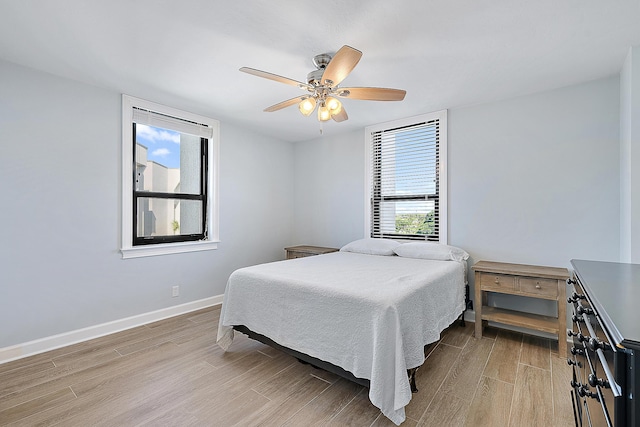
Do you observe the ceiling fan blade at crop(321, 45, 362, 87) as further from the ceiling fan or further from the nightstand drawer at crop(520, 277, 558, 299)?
the nightstand drawer at crop(520, 277, 558, 299)

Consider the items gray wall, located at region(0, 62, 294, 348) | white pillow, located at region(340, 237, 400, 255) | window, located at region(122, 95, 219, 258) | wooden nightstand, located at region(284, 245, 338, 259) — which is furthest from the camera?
wooden nightstand, located at region(284, 245, 338, 259)

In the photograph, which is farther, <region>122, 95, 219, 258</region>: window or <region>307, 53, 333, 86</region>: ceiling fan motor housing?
<region>122, 95, 219, 258</region>: window

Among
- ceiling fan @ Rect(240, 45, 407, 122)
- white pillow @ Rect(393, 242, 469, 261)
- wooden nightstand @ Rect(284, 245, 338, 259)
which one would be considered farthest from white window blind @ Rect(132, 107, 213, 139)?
white pillow @ Rect(393, 242, 469, 261)

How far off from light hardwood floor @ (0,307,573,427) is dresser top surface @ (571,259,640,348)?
3.01ft

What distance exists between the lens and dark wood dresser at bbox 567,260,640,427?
69 centimetres

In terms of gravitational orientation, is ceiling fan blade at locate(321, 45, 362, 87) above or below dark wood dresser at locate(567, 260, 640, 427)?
above

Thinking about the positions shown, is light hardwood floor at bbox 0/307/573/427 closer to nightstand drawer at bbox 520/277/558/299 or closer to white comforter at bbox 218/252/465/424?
white comforter at bbox 218/252/465/424

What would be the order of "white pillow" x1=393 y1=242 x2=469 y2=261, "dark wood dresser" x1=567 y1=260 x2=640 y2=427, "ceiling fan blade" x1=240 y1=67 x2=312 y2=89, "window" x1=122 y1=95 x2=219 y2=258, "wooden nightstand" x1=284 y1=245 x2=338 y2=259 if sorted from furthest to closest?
"wooden nightstand" x1=284 y1=245 x2=338 y2=259, "window" x1=122 y1=95 x2=219 y2=258, "white pillow" x1=393 y1=242 x2=469 y2=261, "ceiling fan blade" x1=240 y1=67 x2=312 y2=89, "dark wood dresser" x1=567 y1=260 x2=640 y2=427

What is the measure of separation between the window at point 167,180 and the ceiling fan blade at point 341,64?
2.23 m

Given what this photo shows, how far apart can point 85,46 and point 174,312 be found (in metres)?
2.74

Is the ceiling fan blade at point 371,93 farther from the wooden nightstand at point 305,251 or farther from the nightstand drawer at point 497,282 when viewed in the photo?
the wooden nightstand at point 305,251

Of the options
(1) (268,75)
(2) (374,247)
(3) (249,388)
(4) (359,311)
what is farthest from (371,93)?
(3) (249,388)

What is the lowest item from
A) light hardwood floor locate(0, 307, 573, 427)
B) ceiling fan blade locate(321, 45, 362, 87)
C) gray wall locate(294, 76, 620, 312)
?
light hardwood floor locate(0, 307, 573, 427)

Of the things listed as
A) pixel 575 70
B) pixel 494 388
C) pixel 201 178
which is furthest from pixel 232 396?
pixel 575 70
